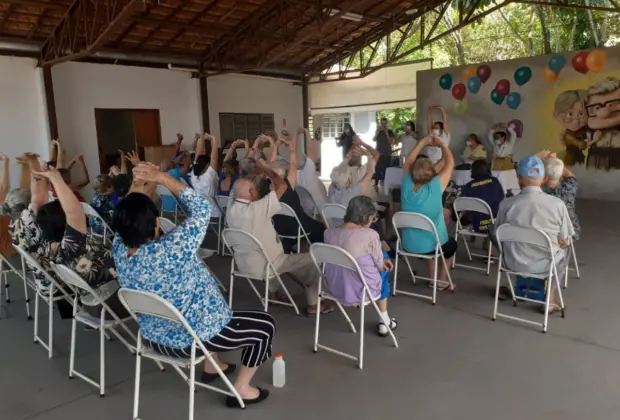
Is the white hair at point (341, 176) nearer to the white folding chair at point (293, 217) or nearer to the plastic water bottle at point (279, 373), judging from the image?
the white folding chair at point (293, 217)

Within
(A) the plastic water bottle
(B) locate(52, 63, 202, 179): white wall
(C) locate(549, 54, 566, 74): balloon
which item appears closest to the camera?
(A) the plastic water bottle

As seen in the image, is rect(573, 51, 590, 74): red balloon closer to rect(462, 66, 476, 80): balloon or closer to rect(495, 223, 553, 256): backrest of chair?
rect(462, 66, 476, 80): balloon

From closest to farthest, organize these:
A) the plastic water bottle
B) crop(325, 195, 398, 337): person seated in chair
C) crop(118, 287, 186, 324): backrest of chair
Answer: crop(118, 287, 186, 324): backrest of chair, the plastic water bottle, crop(325, 195, 398, 337): person seated in chair

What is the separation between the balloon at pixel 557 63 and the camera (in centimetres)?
905

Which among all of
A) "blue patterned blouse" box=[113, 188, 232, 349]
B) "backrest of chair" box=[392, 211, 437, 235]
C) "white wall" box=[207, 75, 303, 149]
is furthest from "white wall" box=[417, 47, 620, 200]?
"blue patterned blouse" box=[113, 188, 232, 349]

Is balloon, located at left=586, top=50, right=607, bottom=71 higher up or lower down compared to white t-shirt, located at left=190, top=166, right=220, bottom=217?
higher up

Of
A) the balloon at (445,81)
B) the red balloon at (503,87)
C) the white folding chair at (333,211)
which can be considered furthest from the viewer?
the balloon at (445,81)

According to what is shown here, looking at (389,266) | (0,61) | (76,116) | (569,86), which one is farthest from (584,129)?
(0,61)

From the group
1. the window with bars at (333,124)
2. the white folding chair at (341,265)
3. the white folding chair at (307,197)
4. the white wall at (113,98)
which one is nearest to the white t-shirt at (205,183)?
the white folding chair at (307,197)

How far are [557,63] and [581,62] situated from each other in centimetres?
43

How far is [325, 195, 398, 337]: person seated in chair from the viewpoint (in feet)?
9.80

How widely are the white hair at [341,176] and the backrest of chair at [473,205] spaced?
1.15 metres

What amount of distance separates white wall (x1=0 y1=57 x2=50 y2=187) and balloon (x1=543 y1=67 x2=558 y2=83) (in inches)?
380

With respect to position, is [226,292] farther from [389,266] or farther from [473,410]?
[473,410]
